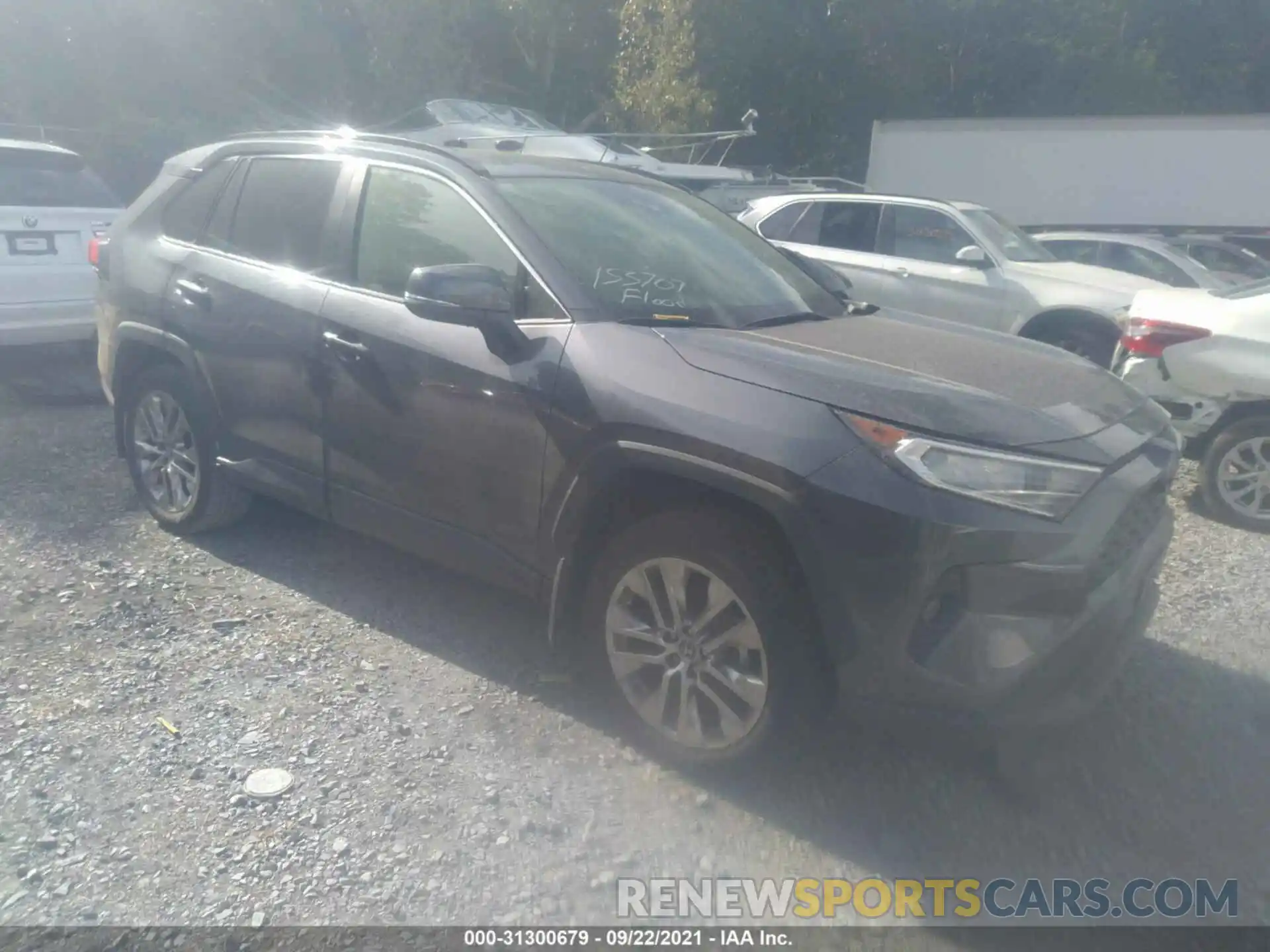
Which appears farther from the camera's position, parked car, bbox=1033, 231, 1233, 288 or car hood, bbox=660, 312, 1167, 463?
parked car, bbox=1033, 231, 1233, 288

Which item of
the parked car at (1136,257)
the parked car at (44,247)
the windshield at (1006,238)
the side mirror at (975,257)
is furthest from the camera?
the parked car at (1136,257)

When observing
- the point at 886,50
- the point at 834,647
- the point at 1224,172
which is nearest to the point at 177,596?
the point at 834,647

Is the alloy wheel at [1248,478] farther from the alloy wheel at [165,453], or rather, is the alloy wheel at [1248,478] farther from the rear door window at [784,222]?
the alloy wheel at [165,453]

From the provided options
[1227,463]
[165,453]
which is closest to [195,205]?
[165,453]

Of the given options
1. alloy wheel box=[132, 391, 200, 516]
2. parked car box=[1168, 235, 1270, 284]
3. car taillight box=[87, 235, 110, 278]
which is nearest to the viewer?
alloy wheel box=[132, 391, 200, 516]

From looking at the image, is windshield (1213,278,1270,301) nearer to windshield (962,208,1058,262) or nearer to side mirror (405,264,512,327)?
windshield (962,208,1058,262)

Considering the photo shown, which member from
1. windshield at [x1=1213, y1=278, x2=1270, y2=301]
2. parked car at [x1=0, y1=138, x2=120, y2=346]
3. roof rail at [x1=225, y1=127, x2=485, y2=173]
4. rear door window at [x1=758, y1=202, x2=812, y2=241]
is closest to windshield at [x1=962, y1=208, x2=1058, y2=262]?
rear door window at [x1=758, y1=202, x2=812, y2=241]

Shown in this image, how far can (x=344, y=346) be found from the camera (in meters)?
4.00

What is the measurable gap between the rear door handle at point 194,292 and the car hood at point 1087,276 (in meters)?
6.18

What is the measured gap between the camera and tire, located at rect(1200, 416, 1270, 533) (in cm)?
574

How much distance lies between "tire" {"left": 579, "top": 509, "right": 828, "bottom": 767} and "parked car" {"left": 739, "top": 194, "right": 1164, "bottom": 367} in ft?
17.7

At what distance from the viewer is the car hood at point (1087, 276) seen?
8.19 metres

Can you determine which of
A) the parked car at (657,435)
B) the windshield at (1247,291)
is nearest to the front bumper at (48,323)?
the parked car at (657,435)

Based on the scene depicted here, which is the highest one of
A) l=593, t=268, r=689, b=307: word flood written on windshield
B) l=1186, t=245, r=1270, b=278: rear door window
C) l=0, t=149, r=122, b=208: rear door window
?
l=593, t=268, r=689, b=307: word flood written on windshield
